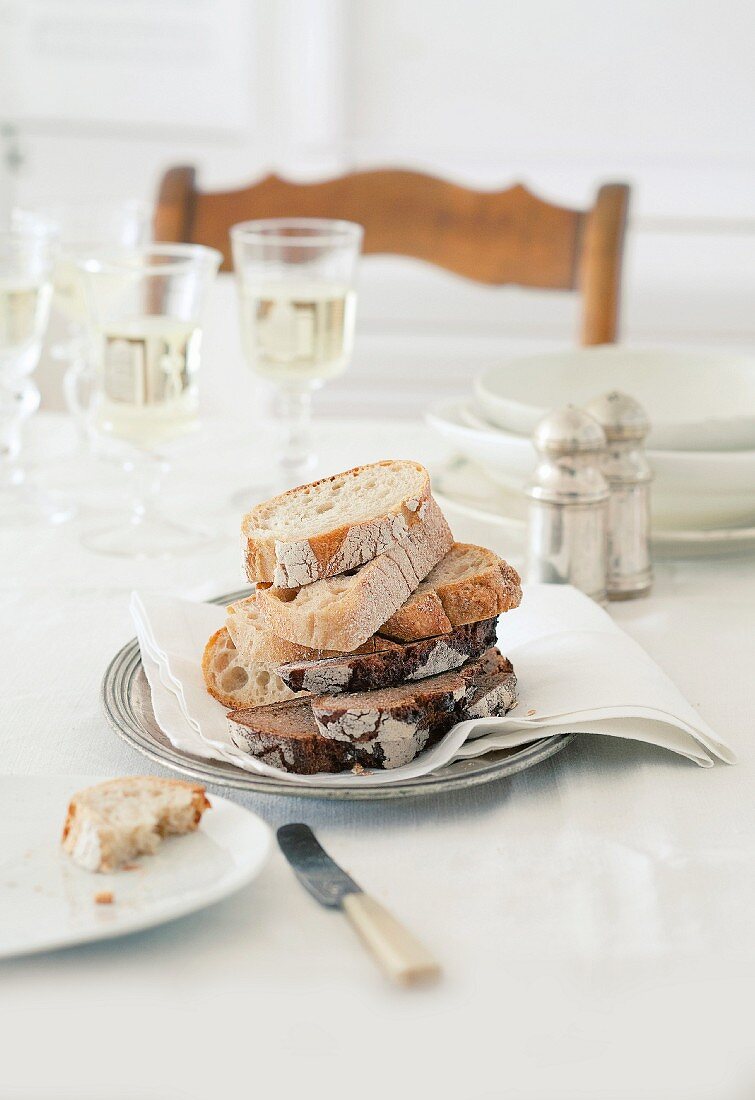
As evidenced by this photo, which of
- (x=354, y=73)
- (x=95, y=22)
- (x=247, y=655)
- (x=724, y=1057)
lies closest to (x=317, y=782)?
(x=247, y=655)

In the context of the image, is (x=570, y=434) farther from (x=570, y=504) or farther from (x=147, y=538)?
(x=147, y=538)

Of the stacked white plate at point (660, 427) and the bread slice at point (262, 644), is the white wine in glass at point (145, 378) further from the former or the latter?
the bread slice at point (262, 644)

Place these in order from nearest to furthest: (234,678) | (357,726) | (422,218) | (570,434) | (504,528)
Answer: (357,726) → (234,678) → (570,434) → (504,528) → (422,218)

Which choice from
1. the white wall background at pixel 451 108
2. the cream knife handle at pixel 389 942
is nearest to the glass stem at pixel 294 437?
the cream knife handle at pixel 389 942

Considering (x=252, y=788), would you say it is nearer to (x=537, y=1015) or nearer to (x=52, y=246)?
(x=537, y=1015)

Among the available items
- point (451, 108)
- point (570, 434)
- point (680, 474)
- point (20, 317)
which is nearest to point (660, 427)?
point (680, 474)

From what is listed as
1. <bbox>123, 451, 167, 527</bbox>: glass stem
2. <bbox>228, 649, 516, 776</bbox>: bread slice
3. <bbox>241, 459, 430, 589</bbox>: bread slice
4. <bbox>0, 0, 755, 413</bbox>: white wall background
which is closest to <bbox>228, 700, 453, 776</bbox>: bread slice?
<bbox>228, 649, 516, 776</bbox>: bread slice
